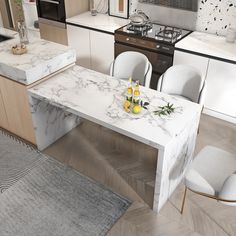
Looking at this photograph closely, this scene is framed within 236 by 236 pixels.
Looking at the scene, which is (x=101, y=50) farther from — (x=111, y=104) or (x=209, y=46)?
(x=111, y=104)

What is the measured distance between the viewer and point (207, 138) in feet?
11.3

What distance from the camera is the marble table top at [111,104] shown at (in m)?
2.30

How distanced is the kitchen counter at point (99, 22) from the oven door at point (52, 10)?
0.16 metres

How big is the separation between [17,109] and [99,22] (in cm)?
196

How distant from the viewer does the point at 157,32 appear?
399 cm

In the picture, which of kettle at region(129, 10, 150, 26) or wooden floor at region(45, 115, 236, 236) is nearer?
wooden floor at region(45, 115, 236, 236)

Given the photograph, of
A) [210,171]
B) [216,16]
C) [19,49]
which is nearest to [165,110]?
[210,171]

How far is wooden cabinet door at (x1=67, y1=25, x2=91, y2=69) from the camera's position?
4.46 m

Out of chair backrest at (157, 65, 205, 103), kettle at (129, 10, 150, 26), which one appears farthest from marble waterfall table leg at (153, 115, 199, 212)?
kettle at (129, 10, 150, 26)

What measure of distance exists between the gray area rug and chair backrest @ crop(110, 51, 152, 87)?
1.21 metres

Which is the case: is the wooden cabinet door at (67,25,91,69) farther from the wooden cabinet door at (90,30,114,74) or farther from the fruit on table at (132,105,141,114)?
the fruit on table at (132,105,141,114)

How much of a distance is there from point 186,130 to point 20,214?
1.53 m

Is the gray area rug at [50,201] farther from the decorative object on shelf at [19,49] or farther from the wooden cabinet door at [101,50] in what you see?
the wooden cabinet door at [101,50]

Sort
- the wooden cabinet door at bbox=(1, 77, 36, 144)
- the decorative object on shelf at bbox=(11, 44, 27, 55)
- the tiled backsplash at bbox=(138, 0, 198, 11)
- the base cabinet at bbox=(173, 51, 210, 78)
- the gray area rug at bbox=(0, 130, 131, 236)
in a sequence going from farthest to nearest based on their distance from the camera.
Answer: the tiled backsplash at bbox=(138, 0, 198, 11), the base cabinet at bbox=(173, 51, 210, 78), the decorative object on shelf at bbox=(11, 44, 27, 55), the wooden cabinet door at bbox=(1, 77, 36, 144), the gray area rug at bbox=(0, 130, 131, 236)
